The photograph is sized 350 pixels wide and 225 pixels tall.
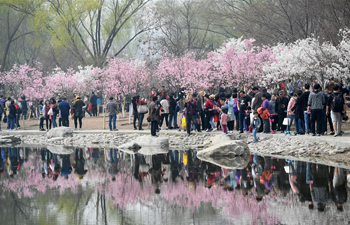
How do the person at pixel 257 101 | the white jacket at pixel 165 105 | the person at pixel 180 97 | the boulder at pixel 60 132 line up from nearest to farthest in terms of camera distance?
the person at pixel 257 101
the white jacket at pixel 165 105
the person at pixel 180 97
the boulder at pixel 60 132

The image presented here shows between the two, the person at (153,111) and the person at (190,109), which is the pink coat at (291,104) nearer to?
the person at (190,109)

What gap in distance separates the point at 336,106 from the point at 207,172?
5.83 meters

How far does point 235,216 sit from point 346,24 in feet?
64.1

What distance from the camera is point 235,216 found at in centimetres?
934

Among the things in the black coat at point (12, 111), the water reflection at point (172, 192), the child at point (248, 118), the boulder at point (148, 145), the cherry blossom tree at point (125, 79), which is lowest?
the water reflection at point (172, 192)

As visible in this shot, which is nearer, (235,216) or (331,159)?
(235,216)

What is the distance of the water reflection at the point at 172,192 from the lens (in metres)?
9.46

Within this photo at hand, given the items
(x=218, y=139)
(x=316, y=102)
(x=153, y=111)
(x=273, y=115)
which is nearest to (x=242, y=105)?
(x=273, y=115)

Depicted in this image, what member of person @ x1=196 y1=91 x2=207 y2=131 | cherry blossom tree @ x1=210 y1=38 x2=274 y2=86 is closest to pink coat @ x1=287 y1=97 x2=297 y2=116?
person @ x1=196 y1=91 x2=207 y2=131

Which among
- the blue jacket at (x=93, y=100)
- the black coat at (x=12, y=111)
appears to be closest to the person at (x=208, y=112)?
the black coat at (x=12, y=111)

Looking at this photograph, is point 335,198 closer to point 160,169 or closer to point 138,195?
point 138,195

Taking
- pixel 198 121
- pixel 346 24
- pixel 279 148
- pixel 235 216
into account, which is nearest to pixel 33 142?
pixel 198 121

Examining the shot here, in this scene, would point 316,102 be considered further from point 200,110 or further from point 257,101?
point 200,110

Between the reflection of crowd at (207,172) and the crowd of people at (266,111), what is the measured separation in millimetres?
2697
